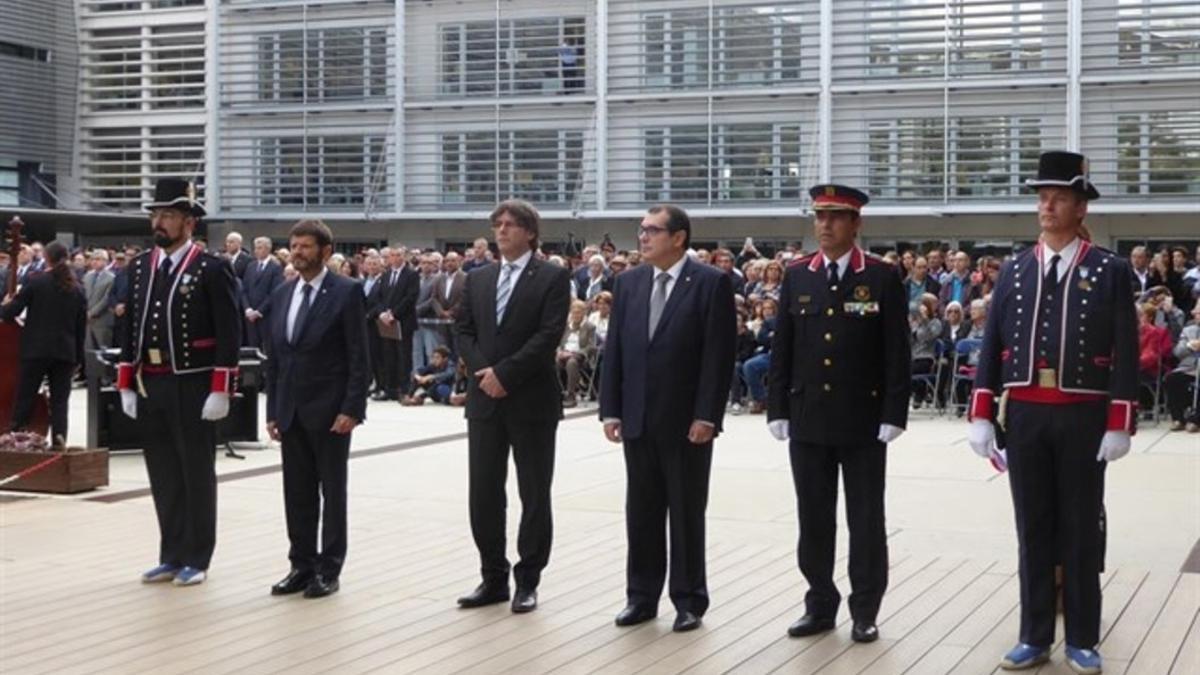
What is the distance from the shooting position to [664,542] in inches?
298

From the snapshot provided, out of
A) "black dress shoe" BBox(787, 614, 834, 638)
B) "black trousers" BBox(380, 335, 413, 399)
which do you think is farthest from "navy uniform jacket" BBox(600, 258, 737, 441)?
"black trousers" BBox(380, 335, 413, 399)

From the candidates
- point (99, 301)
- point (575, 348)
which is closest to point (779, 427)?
point (575, 348)

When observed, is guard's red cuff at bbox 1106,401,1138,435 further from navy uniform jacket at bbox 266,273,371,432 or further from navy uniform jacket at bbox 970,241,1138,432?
navy uniform jacket at bbox 266,273,371,432

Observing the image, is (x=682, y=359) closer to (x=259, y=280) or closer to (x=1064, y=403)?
(x=1064, y=403)

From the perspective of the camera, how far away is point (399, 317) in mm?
20609

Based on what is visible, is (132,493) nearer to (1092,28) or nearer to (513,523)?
(513,523)

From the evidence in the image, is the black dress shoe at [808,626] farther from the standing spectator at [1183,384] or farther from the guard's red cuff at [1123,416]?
the standing spectator at [1183,384]

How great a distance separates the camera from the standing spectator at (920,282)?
19.0 m

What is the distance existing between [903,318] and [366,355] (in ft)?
9.40

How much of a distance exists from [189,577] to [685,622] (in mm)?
2776

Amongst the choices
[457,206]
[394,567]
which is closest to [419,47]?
[457,206]

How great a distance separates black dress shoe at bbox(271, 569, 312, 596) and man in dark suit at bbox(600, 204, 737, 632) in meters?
1.77

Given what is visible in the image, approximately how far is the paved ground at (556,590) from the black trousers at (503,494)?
279 mm

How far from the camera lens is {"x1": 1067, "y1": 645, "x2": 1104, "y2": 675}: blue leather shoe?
6.44 m
